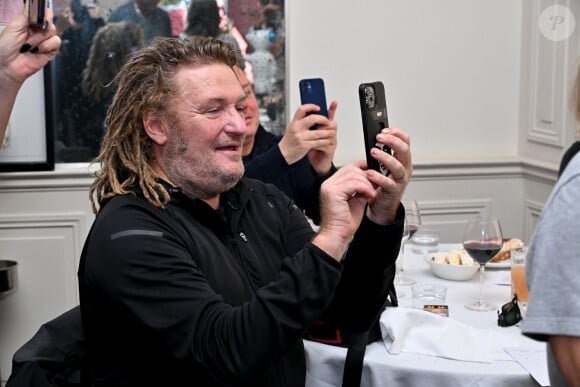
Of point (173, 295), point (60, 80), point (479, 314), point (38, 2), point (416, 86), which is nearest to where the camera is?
point (173, 295)

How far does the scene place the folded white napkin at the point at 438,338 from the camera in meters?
1.94

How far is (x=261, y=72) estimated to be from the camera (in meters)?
3.96

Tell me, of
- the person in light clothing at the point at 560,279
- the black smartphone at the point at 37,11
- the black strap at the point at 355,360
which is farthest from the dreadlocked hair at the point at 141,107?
the person in light clothing at the point at 560,279

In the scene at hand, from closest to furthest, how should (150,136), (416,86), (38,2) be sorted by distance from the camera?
(38,2)
(150,136)
(416,86)

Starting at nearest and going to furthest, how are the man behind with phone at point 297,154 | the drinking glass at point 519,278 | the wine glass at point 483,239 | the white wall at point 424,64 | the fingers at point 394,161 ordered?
1. the fingers at point 394,161
2. the drinking glass at point 519,278
3. the wine glass at point 483,239
4. the man behind with phone at point 297,154
5. the white wall at point 424,64

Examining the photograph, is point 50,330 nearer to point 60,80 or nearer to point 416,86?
point 60,80

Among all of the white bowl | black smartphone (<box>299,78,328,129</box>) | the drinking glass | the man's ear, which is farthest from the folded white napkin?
black smartphone (<box>299,78,328,129</box>)

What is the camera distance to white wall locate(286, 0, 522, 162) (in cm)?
401

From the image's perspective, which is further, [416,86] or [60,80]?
[416,86]

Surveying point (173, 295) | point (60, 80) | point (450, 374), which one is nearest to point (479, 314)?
point (450, 374)

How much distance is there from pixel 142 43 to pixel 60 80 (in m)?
0.39

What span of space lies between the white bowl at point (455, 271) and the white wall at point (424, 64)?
156cm

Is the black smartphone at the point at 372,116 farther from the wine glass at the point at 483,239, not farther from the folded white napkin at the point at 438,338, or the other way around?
the wine glass at the point at 483,239

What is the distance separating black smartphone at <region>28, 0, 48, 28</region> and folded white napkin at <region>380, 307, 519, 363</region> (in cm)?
98
